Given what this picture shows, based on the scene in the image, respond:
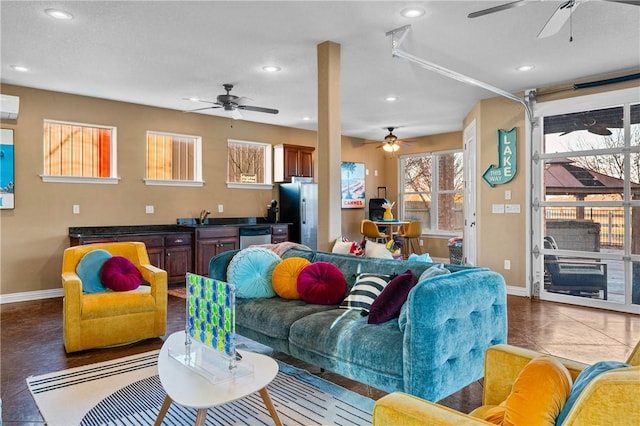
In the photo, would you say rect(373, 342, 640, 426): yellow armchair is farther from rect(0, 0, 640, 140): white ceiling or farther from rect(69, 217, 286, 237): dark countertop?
rect(69, 217, 286, 237): dark countertop

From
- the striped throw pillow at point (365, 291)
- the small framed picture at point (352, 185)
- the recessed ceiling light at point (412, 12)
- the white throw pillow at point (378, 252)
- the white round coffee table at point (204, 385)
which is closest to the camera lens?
the white round coffee table at point (204, 385)

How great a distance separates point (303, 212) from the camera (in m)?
7.48

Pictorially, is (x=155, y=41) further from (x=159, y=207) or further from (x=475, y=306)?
(x=475, y=306)

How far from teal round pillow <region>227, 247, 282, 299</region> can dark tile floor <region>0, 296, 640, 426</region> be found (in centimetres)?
53

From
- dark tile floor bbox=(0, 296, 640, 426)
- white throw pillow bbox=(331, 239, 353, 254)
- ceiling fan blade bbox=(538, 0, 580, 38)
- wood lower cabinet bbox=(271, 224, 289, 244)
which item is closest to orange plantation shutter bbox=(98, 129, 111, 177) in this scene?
dark tile floor bbox=(0, 296, 640, 426)

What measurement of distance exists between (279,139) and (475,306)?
6.20m

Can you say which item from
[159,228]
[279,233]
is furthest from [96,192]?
[279,233]

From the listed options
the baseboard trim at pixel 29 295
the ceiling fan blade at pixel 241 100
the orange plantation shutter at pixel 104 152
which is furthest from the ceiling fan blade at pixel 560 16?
the baseboard trim at pixel 29 295

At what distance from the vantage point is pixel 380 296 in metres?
2.65

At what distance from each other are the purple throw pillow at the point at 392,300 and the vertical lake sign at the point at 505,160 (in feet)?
12.7

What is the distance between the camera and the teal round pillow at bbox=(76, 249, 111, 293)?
3.70 m

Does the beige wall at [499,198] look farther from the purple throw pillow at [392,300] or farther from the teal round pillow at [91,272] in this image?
the teal round pillow at [91,272]

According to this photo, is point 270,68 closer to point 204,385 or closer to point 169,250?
point 169,250

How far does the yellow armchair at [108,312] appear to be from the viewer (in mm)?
3359
